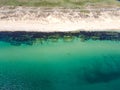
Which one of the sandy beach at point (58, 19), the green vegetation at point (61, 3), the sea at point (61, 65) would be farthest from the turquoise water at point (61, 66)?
the green vegetation at point (61, 3)

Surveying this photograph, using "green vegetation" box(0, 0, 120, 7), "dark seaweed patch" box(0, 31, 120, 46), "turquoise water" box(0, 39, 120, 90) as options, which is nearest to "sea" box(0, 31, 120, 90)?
"turquoise water" box(0, 39, 120, 90)

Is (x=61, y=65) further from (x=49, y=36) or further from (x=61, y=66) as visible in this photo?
(x=49, y=36)

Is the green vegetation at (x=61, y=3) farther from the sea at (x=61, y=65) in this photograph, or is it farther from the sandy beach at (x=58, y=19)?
the sea at (x=61, y=65)

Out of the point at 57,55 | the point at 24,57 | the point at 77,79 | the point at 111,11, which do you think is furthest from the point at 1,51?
the point at 111,11

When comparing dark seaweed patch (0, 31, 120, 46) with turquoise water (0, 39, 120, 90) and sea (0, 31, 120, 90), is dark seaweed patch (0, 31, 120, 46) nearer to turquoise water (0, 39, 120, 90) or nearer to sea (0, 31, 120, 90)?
sea (0, 31, 120, 90)

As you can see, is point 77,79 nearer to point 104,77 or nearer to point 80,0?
point 104,77

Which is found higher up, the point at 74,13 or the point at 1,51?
the point at 74,13
